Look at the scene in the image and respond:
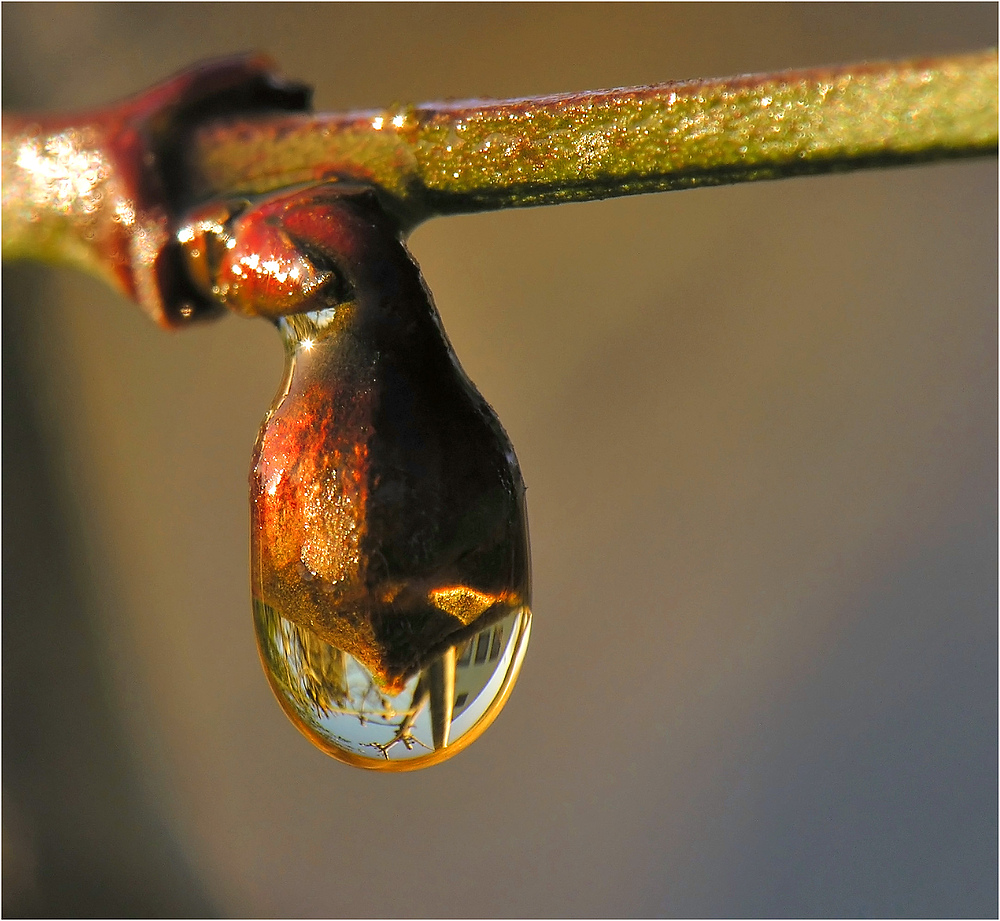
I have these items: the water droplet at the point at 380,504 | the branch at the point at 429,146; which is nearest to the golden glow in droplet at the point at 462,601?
the water droplet at the point at 380,504

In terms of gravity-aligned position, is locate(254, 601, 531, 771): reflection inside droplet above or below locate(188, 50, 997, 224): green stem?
below

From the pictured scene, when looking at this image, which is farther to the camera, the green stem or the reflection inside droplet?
the reflection inside droplet

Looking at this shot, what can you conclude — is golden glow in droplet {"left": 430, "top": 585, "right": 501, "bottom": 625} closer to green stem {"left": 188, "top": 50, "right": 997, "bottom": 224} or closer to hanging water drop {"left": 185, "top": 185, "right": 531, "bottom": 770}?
hanging water drop {"left": 185, "top": 185, "right": 531, "bottom": 770}

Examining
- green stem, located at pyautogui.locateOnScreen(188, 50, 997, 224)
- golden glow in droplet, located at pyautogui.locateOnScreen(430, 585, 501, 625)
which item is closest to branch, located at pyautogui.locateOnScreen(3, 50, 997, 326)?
green stem, located at pyautogui.locateOnScreen(188, 50, 997, 224)

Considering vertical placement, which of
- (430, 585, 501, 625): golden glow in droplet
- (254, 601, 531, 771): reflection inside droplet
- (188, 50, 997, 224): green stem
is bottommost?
(254, 601, 531, 771): reflection inside droplet

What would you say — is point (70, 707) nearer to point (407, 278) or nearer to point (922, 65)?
point (407, 278)

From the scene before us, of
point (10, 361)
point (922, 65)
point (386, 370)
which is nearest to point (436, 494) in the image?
point (386, 370)
